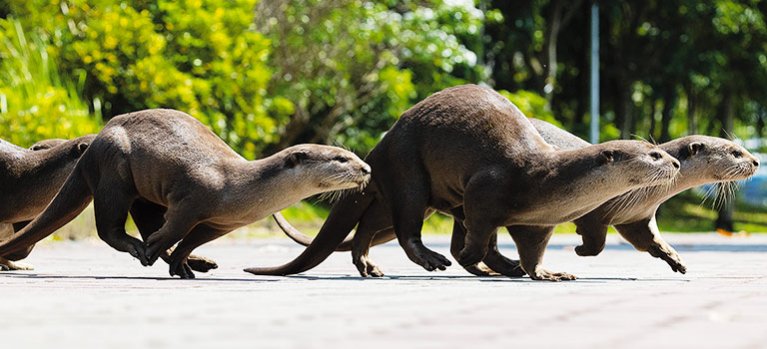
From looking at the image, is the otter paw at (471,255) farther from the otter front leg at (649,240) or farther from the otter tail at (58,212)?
the otter tail at (58,212)

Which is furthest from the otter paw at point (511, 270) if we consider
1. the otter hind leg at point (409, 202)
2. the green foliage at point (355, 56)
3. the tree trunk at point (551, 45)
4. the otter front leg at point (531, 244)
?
the tree trunk at point (551, 45)

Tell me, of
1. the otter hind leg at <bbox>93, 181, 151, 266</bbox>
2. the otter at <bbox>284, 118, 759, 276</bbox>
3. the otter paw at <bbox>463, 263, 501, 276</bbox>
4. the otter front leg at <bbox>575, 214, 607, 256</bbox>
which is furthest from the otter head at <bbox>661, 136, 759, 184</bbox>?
the otter hind leg at <bbox>93, 181, 151, 266</bbox>

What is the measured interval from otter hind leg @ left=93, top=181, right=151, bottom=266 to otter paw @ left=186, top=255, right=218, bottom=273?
2.50 feet

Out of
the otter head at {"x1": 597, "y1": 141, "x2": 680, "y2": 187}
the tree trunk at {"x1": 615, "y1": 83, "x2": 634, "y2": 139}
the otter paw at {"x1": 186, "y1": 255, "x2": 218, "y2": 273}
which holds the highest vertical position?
the tree trunk at {"x1": 615, "y1": 83, "x2": 634, "y2": 139}

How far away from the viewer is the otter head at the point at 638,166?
370 inches

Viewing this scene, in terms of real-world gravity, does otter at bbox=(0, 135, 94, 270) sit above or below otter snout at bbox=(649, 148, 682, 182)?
below

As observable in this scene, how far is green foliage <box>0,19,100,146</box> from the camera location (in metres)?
19.1

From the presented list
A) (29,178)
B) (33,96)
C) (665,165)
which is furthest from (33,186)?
(33,96)

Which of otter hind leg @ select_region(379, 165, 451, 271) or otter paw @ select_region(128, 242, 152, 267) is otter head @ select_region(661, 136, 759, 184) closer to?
otter hind leg @ select_region(379, 165, 451, 271)

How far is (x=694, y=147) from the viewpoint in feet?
33.9

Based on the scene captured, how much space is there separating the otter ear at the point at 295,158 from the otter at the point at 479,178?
0.93m

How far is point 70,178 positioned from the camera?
10336 millimetres

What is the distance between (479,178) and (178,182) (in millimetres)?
1852

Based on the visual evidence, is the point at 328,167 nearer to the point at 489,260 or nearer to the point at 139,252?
the point at 139,252
